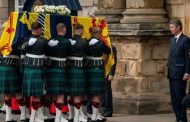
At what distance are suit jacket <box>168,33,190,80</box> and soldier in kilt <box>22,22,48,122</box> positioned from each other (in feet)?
6.60

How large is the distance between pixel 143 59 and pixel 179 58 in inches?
79.9

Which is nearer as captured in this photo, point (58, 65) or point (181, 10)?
point (58, 65)

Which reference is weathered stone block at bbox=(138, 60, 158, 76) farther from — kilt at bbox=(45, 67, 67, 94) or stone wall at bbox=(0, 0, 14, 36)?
stone wall at bbox=(0, 0, 14, 36)

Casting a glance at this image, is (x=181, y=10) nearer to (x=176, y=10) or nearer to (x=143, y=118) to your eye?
(x=176, y=10)

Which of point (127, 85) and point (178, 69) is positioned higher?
point (178, 69)

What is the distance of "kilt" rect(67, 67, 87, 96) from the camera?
15094 millimetres

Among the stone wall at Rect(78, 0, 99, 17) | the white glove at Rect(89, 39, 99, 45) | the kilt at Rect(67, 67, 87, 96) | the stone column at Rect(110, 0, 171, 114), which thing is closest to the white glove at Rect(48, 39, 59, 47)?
the kilt at Rect(67, 67, 87, 96)

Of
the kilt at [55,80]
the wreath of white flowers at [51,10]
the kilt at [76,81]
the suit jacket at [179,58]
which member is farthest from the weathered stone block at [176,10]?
the kilt at [55,80]

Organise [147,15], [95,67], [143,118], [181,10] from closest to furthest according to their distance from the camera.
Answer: [95,67]
[143,118]
[181,10]
[147,15]

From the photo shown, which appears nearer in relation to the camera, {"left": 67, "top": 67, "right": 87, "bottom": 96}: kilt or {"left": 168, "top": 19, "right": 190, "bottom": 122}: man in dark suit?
{"left": 168, "top": 19, "right": 190, "bottom": 122}: man in dark suit

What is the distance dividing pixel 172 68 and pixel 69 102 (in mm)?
1822

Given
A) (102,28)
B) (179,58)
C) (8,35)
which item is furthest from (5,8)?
(179,58)

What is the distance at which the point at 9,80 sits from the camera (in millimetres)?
15156

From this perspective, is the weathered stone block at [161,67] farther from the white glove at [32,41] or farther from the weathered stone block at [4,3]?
the weathered stone block at [4,3]
